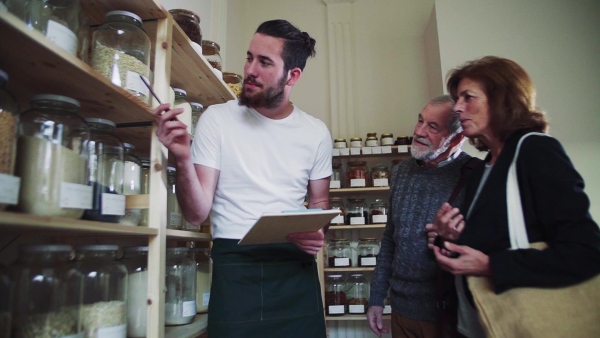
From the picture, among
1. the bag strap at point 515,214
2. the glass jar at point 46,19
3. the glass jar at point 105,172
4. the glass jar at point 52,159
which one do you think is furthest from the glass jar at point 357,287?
the glass jar at point 46,19

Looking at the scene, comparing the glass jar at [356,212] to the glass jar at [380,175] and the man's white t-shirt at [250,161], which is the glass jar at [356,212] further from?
the man's white t-shirt at [250,161]

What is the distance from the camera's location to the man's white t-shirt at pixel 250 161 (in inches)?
47.5

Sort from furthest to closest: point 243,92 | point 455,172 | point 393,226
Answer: point 393,226
point 455,172
point 243,92

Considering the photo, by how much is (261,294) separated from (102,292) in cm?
42

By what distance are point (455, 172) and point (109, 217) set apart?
3.72 ft

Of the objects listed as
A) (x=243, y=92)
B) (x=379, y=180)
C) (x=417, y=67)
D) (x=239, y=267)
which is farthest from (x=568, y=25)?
(x=239, y=267)

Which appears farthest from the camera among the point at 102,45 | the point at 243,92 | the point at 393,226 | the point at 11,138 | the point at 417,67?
the point at 417,67

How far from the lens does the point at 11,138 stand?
64cm

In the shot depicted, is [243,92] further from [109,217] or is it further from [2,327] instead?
[2,327]

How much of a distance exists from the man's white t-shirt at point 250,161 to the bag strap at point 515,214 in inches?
23.5

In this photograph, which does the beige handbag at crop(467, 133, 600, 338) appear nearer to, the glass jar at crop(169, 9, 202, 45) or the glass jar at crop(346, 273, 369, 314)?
the glass jar at crop(169, 9, 202, 45)

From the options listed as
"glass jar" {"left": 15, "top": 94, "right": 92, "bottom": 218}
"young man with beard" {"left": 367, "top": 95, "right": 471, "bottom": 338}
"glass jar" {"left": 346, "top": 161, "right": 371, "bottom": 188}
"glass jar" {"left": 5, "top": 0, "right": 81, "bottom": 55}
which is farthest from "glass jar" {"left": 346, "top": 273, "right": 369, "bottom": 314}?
"glass jar" {"left": 5, "top": 0, "right": 81, "bottom": 55}

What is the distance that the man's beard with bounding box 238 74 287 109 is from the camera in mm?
1297

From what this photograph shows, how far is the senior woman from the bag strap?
0.5 inches
